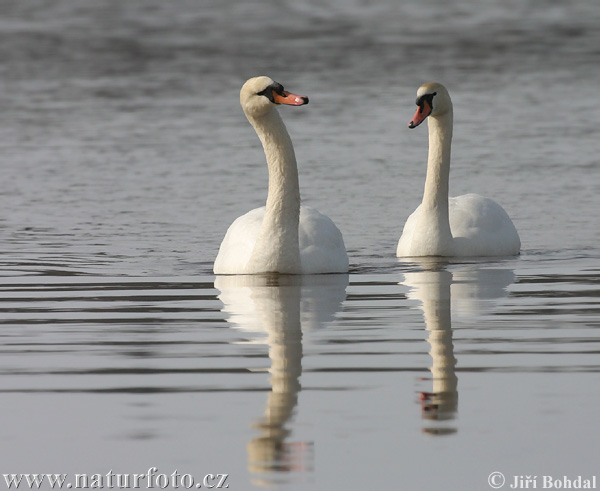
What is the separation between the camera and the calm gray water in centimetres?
598

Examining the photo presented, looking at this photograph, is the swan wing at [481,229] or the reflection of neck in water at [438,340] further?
the swan wing at [481,229]

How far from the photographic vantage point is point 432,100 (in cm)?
1369

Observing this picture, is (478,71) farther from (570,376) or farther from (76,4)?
(76,4)

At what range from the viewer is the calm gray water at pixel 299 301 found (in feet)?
19.6

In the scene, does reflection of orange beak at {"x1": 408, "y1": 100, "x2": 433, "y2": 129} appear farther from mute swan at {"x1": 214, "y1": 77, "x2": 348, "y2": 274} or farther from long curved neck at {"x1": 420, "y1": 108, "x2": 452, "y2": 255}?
mute swan at {"x1": 214, "y1": 77, "x2": 348, "y2": 274}

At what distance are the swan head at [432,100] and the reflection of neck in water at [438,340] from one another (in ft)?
7.11

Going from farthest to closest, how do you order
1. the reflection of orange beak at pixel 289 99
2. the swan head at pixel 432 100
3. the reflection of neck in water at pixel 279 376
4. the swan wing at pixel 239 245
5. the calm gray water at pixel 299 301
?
the swan head at pixel 432 100, the swan wing at pixel 239 245, the reflection of orange beak at pixel 289 99, the calm gray water at pixel 299 301, the reflection of neck in water at pixel 279 376

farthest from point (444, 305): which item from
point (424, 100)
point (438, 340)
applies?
point (424, 100)

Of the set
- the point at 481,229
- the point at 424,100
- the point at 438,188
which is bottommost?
the point at 481,229

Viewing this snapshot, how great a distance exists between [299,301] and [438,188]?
3.70m

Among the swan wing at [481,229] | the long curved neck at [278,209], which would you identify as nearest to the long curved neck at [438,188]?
the swan wing at [481,229]

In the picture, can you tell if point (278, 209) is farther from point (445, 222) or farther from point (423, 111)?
point (423, 111)

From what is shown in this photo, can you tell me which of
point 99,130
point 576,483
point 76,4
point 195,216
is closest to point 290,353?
point 576,483

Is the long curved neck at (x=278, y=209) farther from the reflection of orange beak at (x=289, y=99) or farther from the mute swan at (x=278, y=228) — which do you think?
the reflection of orange beak at (x=289, y=99)
